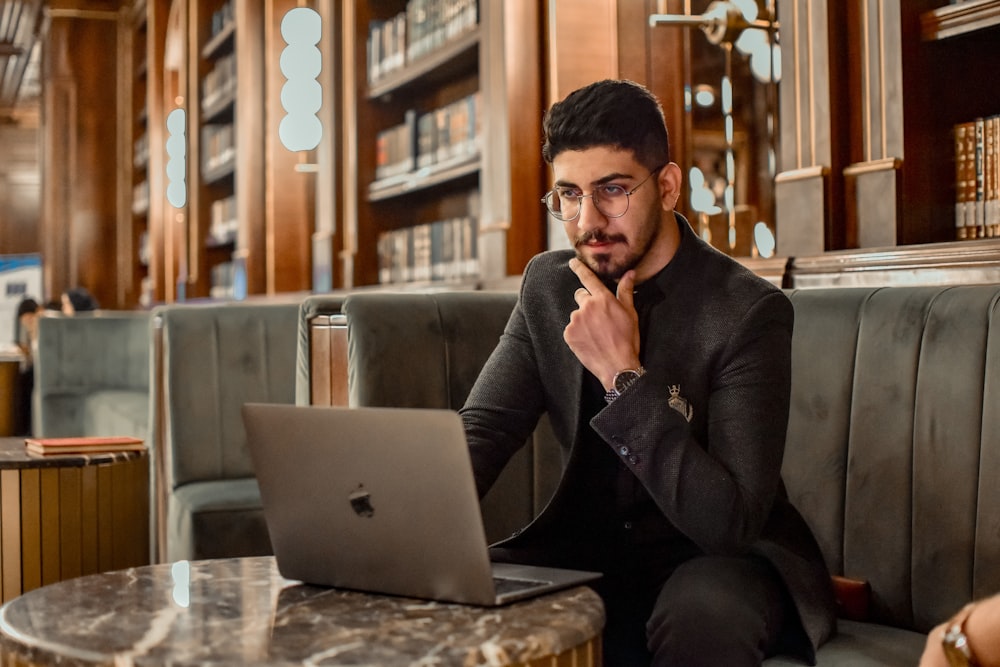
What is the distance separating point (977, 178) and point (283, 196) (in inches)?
162

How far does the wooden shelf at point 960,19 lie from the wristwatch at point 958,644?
66.3 inches

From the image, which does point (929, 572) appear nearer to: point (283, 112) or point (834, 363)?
point (834, 363)

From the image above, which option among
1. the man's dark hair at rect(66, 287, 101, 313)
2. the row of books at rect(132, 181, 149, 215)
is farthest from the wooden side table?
the row of books at rect(132, 181, 149, 215)

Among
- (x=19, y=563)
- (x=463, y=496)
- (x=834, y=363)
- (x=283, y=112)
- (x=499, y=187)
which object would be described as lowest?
(x=19, y=563)

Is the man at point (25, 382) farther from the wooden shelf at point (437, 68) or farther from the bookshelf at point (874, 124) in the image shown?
the bookshelf at point (874, 124)

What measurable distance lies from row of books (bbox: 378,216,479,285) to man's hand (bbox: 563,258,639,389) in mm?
2414

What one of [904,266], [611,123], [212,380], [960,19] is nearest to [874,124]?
[960,19]

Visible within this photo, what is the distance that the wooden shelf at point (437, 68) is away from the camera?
403 centimetres

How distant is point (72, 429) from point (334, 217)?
2.07 m

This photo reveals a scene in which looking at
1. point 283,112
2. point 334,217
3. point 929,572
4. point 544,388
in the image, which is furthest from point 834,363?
point 283,112

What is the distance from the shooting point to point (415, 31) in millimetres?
4477

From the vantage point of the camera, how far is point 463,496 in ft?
4.08

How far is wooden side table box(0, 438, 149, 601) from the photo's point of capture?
279 centimetres

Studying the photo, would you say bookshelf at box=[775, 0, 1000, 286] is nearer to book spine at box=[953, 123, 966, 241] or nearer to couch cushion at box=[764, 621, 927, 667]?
book spine at box=[953, 123, 966, 241]
